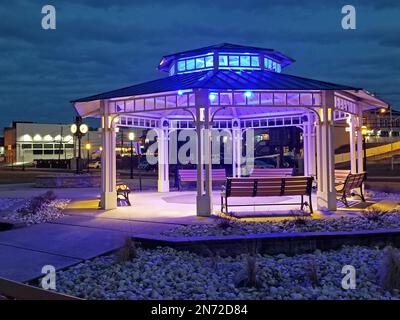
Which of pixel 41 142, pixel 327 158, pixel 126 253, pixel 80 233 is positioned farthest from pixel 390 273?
pixel 41 142

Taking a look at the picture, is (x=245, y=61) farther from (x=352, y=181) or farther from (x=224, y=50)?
(x=352, y=181)

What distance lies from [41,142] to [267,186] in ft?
261

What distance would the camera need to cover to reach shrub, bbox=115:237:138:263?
664 cm

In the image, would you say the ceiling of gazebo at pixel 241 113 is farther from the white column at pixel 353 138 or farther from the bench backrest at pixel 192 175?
the white column at pixel 353 138

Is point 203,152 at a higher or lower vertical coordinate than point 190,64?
lower

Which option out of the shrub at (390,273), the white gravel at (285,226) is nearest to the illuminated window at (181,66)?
the white gravel at (285,226)

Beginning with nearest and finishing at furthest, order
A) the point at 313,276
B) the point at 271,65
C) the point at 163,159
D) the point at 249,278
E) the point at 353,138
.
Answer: the point at 249,278 → the point at 313,276 → the point at 353,138 → the point at 271,65 → the point at 163,159

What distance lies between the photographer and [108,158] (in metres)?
12.8

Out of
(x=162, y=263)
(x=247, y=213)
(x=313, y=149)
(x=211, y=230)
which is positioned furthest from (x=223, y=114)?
(x=162, y=263)

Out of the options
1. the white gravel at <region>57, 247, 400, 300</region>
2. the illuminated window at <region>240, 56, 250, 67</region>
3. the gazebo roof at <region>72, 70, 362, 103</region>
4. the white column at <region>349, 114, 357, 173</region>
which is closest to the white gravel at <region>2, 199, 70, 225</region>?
the gazebo roof at <region>72, 70, 362, 103</region>

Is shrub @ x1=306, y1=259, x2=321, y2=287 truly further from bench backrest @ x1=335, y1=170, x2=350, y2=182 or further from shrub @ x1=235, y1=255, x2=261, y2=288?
bench backrest @ x1=335, y1=170, x2=350, y2=182
